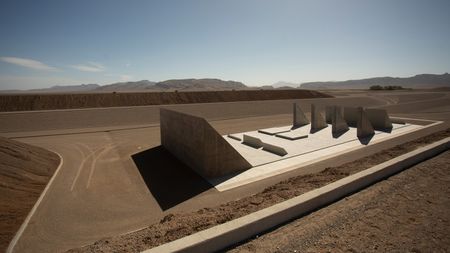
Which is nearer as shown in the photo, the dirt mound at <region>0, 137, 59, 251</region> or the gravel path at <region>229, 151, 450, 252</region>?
the gravel path at <region>229, 151, 450, 252</region>

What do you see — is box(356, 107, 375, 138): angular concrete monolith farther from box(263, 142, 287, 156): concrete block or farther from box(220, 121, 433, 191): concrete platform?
box(263, 142, 287, 156): concrete block

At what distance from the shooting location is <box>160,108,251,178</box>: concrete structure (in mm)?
12195

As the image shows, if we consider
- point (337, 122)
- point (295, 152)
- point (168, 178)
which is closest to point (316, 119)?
point (337, 122)

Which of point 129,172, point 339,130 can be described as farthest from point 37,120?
point 339,130

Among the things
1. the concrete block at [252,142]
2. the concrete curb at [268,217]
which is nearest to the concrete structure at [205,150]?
the concrete block at [252,142]

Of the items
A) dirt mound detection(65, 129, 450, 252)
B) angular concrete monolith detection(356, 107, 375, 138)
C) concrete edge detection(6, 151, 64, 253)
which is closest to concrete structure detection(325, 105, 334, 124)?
angular concrete monolith detection(356, 107, 375, 138)

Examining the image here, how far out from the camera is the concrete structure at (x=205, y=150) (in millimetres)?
12195

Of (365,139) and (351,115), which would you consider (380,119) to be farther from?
(365,139)

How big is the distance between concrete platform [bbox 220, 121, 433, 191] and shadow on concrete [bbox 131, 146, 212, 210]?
1.05 m

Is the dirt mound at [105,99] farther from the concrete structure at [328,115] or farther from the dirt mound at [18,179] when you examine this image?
the dirt mound at [18,179]

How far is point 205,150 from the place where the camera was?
12203 mm

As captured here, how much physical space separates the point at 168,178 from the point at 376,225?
30.1 feet

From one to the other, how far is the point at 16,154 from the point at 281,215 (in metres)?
13.7

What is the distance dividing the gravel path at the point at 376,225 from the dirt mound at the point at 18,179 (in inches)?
305
